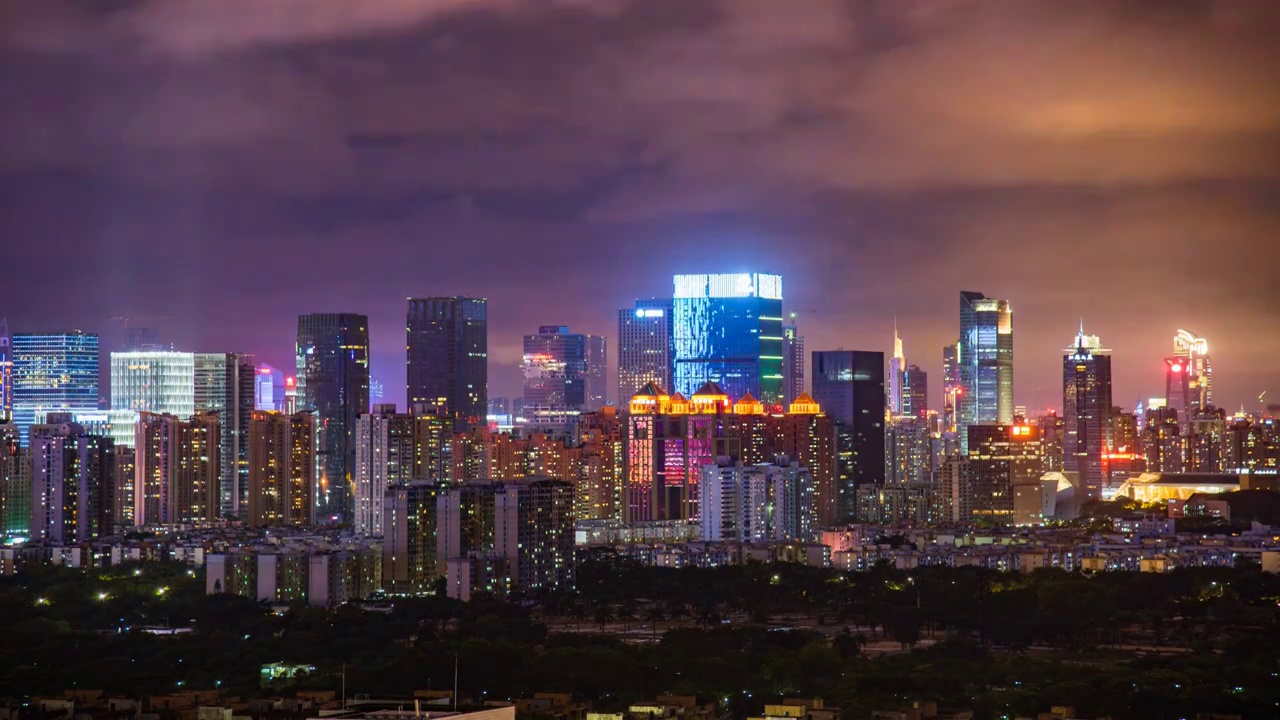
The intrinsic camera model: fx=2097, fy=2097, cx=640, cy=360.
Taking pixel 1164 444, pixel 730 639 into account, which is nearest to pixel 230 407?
pixel 1164 444

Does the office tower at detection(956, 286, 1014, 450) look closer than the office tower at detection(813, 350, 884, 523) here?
No

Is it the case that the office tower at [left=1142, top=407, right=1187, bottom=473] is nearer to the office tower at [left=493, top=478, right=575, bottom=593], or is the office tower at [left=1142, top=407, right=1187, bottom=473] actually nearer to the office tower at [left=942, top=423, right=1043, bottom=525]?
the office tower at [left=942, top=423, right=1043, bottom=525]

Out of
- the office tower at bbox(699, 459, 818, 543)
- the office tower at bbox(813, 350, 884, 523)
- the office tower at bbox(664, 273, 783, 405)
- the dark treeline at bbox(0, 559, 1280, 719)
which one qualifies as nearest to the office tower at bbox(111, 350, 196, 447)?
the office tower at bbox(664, 273, 783, 405)

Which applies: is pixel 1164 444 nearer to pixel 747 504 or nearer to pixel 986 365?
pixel 986 365

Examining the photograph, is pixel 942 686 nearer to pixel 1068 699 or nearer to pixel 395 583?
pixel 1068 699

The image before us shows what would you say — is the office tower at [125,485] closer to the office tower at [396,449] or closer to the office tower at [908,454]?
the office tower at [396,449]

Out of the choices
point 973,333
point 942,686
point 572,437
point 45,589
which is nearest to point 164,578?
point 45,589

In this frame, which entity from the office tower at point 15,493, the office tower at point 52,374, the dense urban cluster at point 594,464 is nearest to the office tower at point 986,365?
the dense urban cluster at point 594,464
